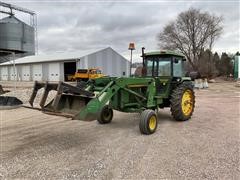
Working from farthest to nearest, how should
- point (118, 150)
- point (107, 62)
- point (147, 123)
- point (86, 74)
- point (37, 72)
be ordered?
point (37, 72)
point (107, 62)
point (86, 74)
point (147, 123)
point (118, 150)

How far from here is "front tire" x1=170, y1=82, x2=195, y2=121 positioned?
25.9 feet

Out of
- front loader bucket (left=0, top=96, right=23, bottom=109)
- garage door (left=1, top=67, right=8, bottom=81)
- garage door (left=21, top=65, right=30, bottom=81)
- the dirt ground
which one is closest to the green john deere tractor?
the dirt ground

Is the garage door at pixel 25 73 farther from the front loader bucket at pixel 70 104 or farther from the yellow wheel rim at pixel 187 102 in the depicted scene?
the front loader bucket at pixel 70 104

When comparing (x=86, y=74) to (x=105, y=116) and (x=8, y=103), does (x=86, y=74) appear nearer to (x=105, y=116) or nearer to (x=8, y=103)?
(x=8, y=103)

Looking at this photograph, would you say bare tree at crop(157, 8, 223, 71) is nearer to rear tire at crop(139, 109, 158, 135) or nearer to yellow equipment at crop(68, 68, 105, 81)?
yellow equipment at crop(68, 68, 105, 81)

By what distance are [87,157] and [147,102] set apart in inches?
113

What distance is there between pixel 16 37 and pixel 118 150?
61.9ft

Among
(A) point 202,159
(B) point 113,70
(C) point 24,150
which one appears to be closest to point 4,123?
(C) point 24,150

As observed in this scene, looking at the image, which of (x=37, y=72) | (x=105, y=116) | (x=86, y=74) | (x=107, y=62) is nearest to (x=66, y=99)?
(x=105, y=116)

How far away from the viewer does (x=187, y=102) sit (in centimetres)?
860

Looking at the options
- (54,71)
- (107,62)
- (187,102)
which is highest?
(107,62)

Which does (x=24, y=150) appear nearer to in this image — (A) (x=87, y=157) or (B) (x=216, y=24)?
(A) (x=87, y=157)

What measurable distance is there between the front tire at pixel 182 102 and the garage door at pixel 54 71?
32420mm

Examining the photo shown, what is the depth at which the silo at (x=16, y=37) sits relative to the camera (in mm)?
21259
